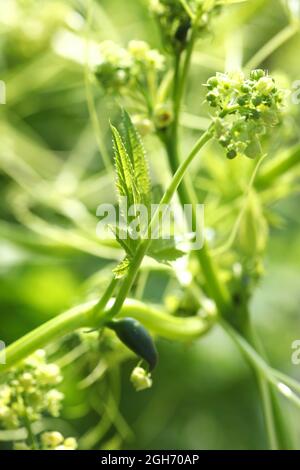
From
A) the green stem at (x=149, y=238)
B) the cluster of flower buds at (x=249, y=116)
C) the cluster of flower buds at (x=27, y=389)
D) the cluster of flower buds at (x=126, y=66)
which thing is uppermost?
the cluster of flower buds at (x=126, y=66)

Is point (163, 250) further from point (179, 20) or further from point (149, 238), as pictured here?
point (179, 20)

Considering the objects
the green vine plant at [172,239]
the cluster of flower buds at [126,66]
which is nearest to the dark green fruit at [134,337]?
the green vine plant at [172,239]

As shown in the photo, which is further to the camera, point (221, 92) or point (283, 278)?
point (283, 278)

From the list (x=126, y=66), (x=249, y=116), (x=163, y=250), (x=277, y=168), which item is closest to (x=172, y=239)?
(x=163, y=250)

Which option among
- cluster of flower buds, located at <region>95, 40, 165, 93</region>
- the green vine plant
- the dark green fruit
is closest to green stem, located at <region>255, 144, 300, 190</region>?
the green vine plant

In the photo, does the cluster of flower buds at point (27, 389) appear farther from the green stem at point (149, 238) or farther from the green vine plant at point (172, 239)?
the green stem at point (149, 238)
